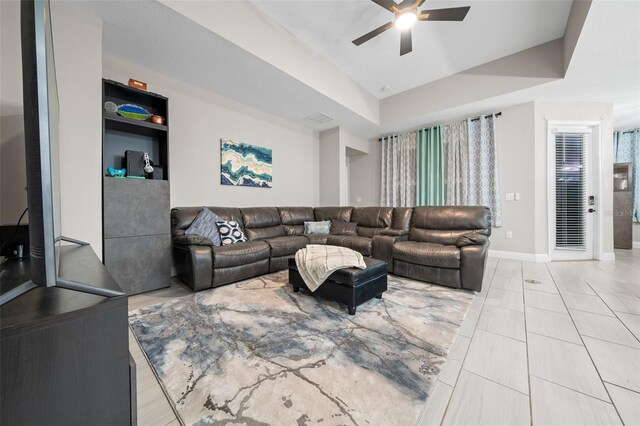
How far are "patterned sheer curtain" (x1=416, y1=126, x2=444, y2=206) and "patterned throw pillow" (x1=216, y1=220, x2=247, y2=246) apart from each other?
A: 371cm

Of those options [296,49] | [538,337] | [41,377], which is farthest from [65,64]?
[538,337]

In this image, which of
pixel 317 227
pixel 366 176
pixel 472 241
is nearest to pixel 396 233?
pixel 472 241

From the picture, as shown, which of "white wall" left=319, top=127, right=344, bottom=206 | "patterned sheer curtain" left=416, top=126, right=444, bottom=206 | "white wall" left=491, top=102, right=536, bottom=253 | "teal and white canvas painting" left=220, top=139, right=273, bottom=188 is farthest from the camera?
"white wall" left=319, top=127, right=344, bottom=206

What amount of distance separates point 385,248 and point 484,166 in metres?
2.74

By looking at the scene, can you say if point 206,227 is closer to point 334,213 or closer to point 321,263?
point 321,263

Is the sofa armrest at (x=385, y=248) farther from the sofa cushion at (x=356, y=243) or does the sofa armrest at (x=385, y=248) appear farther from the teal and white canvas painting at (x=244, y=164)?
the teal and white canvas painting at (x=244, y=164)

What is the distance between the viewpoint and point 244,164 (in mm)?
4102

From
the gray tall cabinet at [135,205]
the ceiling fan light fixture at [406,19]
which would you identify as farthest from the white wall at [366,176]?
the gray tall cabinet at [135,205]

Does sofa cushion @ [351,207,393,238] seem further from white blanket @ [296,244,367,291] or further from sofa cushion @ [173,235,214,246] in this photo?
sofa cushion @ [173,235,214,246]

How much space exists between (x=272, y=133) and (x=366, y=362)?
4112 millimetres

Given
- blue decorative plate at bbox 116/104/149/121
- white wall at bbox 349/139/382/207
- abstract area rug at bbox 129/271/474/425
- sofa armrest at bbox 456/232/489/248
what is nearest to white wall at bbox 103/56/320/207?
blue decorative plate at bbox 116/104/149/121

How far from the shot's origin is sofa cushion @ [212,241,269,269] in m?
2.71

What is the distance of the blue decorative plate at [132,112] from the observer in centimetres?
250

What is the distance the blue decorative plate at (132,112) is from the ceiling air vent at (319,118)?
2718mm
